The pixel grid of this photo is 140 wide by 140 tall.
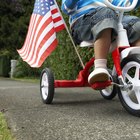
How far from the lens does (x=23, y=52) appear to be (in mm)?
4586

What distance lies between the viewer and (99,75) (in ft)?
9.75

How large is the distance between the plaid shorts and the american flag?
677 mm

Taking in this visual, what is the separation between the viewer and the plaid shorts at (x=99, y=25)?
2.95 metres

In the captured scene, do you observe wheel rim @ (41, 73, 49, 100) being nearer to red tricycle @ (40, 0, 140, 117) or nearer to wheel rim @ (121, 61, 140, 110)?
red tricycle @ (40, 0, 140, 117)

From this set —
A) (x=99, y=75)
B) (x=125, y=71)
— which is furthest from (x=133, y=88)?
(x=99, y=75)

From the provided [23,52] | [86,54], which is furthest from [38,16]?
[86,54]

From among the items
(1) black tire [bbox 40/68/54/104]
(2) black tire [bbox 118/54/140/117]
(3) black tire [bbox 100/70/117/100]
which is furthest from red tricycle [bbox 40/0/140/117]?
(3) black tire [bbox 100/70/117/100]

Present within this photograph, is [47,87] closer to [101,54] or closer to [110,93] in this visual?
→ [110,93]

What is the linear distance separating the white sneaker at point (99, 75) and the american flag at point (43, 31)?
40.7 inches

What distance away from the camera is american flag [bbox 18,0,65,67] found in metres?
4.04

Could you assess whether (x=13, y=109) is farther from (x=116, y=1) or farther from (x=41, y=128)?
(x=116, y=1)

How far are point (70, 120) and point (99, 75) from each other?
423 millimetres

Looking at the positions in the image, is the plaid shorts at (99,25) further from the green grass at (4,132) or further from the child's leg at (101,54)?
the green grass at (4,132)

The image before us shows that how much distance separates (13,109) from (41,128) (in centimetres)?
90
